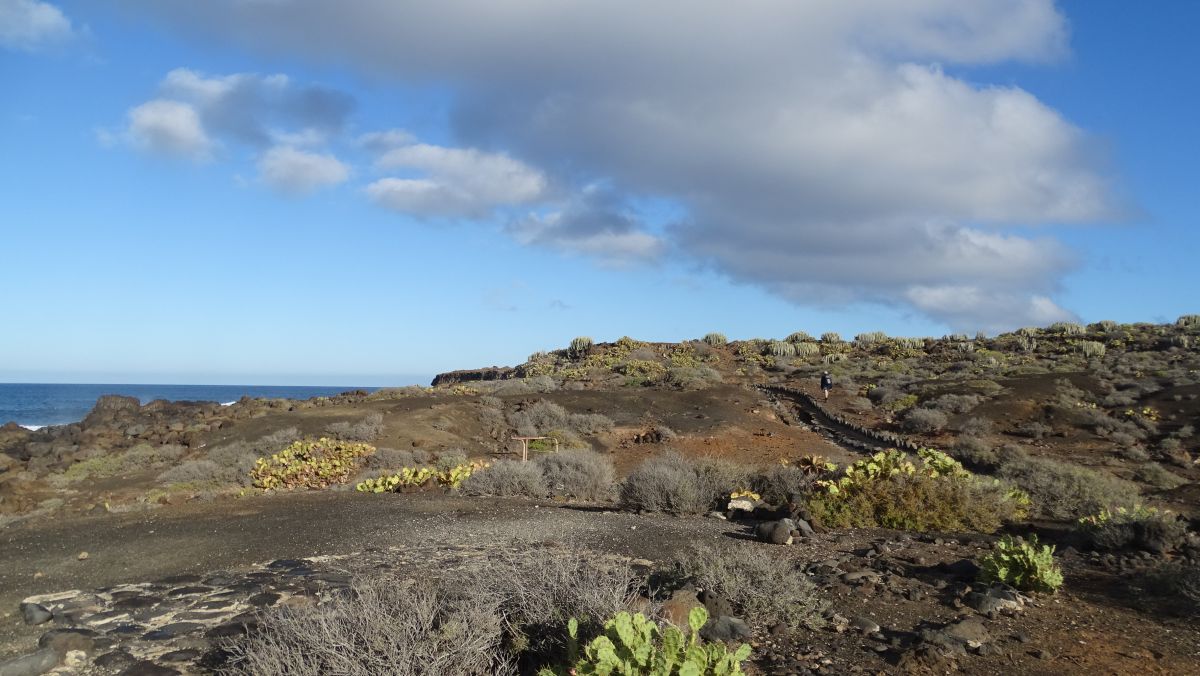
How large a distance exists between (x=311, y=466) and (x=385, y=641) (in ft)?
47.2

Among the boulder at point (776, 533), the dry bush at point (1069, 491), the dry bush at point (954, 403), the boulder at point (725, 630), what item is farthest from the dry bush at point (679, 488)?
the dry bush at point (954, 403)

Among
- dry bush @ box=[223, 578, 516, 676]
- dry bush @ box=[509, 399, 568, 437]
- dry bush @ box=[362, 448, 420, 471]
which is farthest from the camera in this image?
dry bush @ box=[509, 399, 568, 437]

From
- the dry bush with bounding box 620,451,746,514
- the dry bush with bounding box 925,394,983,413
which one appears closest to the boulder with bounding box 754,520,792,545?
the dry bush with bounding box 620,451,746,514

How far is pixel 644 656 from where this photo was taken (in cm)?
382

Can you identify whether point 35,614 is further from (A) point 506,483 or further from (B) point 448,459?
(B) point 448,459

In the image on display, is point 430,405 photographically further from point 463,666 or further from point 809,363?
point 809,363

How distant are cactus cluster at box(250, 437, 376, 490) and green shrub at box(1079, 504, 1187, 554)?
546 inches

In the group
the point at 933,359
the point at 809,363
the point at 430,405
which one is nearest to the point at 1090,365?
the point at 933,359

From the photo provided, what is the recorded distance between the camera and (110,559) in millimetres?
7949

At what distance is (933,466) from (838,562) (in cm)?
536

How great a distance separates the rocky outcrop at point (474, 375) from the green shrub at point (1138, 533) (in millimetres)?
50761

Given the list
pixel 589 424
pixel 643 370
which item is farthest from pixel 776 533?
pixel 643 370

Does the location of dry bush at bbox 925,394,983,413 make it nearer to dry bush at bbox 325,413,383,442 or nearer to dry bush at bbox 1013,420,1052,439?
dry bush at bbox 1013,420,1052,439

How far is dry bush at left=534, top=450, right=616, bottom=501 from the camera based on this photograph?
13781 mm
